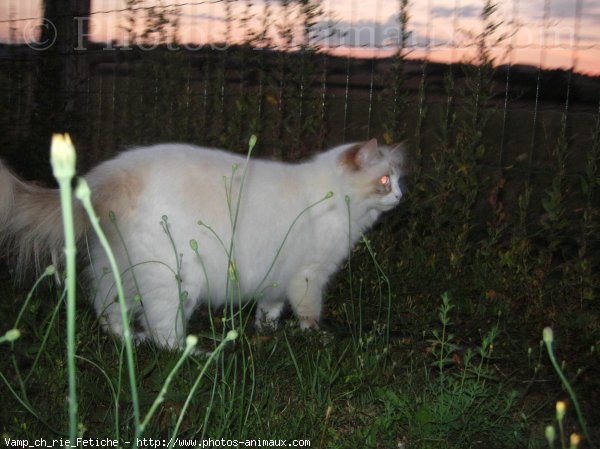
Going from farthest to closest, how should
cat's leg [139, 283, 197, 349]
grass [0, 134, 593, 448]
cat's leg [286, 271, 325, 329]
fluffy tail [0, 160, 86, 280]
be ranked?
cat's leg [286, 271, 325, 329] → cat's leg [139, 283, 197, 349] → fluffy tail [0, 160, 86, 280] → grass [0, 134, 593, 448]

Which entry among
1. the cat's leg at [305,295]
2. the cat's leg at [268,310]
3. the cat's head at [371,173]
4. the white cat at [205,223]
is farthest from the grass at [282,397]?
the cat's head at [371,173]

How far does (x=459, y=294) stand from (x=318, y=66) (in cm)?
218

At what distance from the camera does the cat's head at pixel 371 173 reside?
340 cm

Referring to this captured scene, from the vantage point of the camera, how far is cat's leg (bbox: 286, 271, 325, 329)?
3316 millimetres

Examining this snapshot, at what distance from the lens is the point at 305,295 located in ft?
10.9

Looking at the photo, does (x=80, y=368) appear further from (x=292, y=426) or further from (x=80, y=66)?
(x=80, y=66)

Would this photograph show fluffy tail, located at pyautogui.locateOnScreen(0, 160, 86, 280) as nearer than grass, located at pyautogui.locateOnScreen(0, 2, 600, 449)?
No

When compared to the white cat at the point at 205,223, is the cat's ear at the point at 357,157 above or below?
above

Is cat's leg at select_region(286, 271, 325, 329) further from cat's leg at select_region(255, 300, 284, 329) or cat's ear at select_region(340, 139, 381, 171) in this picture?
cat's ear at select_region(340, 139, 381, 171)

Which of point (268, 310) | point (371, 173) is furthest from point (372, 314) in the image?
point (371, 173)

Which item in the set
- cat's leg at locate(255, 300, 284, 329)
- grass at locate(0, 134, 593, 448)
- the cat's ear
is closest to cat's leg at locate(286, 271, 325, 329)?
cat's leg at locate(255, 300, 284, 329)

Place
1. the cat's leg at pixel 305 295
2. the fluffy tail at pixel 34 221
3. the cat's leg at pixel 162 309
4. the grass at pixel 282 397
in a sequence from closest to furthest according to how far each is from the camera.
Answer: the grass at pixel 282 397 → the fluffy tail at pixel 34 221 → the cat's leg at pixel 162 309 → the cat's leg at pixel 305 295

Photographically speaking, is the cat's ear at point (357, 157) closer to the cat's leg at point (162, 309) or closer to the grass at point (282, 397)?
the grass at point (282, 397)

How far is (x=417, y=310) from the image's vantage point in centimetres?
348
